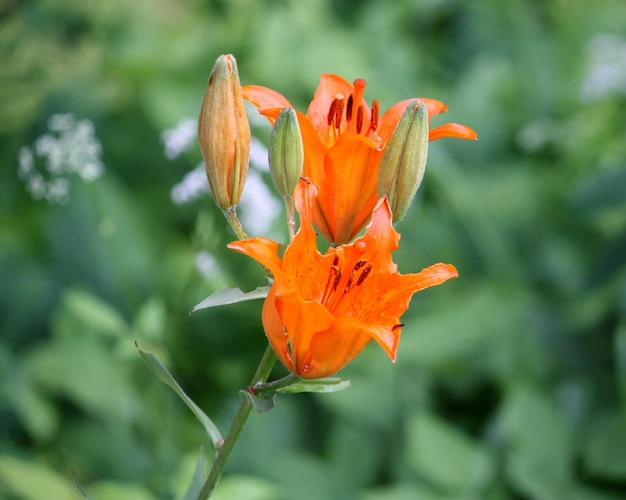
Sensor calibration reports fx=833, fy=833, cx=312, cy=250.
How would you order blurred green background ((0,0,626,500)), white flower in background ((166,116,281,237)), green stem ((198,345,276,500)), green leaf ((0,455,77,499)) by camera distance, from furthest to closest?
blurred green background ((0,0,626,500)) → white flower in background ((166,116,281,237)) → green leaf ((0,455,77,499)) → green stem ((198,345,276,500))

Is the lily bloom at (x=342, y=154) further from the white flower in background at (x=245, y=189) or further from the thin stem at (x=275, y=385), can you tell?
the white flower in background at (x=245, y=189)

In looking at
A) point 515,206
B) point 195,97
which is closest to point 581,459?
point 515,206

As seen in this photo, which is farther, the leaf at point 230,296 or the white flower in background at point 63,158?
the white flower in background at point 63,158

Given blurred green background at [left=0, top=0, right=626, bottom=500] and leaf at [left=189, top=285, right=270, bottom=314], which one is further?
blurred green background at [left=0, top=0, right=626, bottom=500]

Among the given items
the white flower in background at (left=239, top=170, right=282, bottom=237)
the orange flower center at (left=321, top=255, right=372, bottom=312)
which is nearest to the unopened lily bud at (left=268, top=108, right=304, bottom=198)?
the orange flower center at (left=321, top=255, right=372, bottom=312)

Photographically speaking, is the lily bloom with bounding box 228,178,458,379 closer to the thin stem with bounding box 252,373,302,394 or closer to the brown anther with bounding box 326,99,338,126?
the thin stem with bounding box 252,373,302,394

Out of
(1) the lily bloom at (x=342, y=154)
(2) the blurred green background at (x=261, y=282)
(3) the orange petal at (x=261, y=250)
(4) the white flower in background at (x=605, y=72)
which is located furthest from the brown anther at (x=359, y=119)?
(4) the white flower in background at (x=605, y=72)
